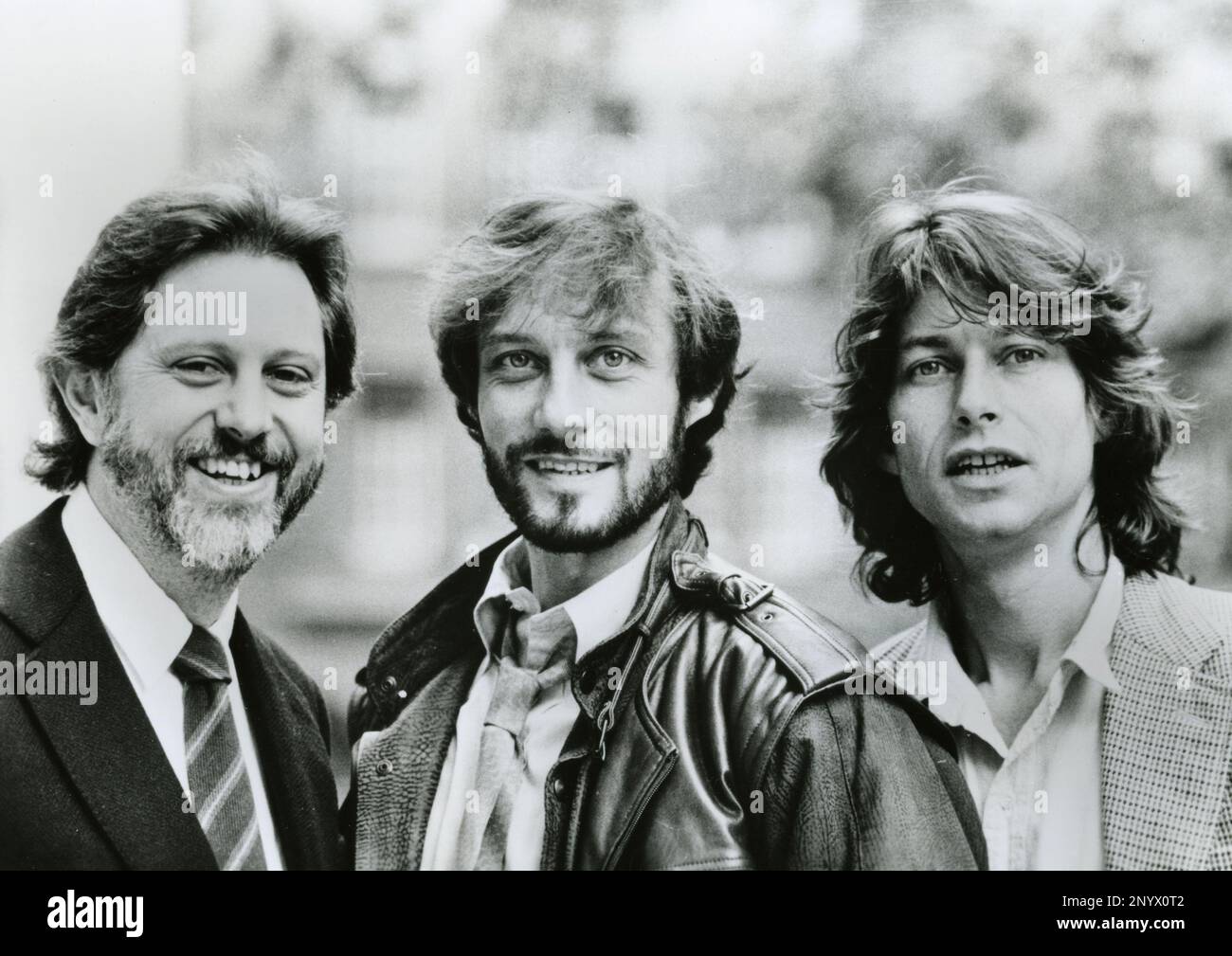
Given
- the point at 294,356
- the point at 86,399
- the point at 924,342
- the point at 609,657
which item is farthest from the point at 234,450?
the point at 924,342

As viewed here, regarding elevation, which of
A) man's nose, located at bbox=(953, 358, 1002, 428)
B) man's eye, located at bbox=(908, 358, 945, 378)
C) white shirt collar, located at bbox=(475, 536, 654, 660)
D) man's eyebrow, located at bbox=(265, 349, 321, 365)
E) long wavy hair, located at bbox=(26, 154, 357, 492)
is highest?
long wavy hair, located at bbox=(26, 154, 357, 492)

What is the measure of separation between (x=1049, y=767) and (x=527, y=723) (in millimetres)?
1542

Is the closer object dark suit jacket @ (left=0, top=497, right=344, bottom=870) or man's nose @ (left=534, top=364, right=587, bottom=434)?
dark suit jacket @ (left=0, top=497, right=344, bottom=870)

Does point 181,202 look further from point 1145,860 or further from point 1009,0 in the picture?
point 1145,860

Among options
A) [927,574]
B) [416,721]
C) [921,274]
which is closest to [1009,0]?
[921,274]

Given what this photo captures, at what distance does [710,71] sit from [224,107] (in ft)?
4.80

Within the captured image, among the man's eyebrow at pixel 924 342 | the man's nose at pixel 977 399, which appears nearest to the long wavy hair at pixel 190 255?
the man's eyebrow at pixel 924 342

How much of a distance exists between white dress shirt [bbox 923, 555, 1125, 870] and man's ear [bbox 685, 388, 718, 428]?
1.10m

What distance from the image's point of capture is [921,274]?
397 centimetres

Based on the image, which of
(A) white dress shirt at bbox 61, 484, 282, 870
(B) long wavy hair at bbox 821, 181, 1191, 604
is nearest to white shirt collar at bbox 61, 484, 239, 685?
(A) white dress shirt at bbox 61, 484, 282, 870

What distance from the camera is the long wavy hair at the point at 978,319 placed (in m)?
3.97

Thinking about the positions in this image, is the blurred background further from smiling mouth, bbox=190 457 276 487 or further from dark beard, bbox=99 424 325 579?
smiling mouth, bbox=190 457 276 487

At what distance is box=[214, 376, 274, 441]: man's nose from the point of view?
3.93 m

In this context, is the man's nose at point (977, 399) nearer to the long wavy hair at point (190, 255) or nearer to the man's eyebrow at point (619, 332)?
the man's eyebrow at point (619, 332)
